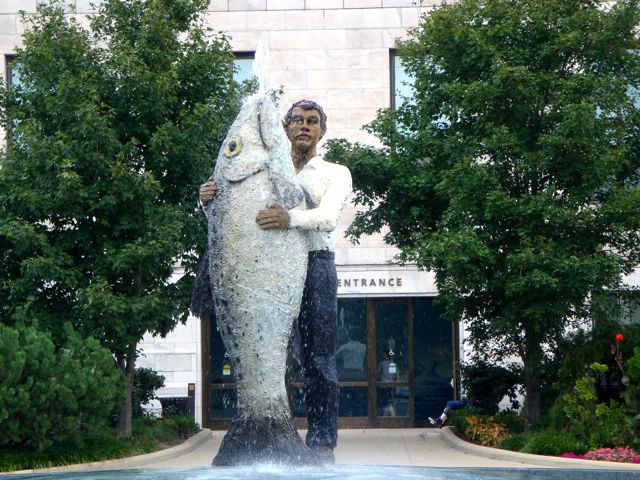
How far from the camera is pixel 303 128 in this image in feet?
26.5

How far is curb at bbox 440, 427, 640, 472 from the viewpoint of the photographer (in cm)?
1514

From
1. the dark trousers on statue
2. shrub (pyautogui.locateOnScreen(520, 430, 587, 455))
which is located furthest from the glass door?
the dark trousers on statue

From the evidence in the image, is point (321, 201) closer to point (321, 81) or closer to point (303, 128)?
point (303, 128)

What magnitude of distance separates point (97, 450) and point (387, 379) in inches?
449

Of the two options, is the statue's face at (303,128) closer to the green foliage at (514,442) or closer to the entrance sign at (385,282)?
the green foliage at (514,442)

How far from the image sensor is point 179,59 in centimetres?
1880

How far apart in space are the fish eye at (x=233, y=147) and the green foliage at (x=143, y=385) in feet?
50.2

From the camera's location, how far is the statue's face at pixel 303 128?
8062mm

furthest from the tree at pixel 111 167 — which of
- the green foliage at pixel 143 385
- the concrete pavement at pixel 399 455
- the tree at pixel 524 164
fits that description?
the tree at pixel 524 164

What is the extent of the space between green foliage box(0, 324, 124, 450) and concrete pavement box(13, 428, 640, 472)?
573 mm

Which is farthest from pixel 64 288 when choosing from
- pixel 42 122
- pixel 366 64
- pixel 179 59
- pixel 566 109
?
pixel 366 64

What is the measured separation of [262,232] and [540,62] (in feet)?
42.2

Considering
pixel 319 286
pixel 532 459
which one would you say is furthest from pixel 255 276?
pixel 532 459

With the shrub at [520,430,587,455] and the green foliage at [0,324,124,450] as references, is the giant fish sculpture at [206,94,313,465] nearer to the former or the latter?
the green foliage at [0,324,124,450]
